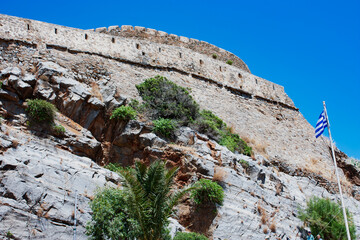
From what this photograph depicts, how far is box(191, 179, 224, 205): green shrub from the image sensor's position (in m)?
14.2

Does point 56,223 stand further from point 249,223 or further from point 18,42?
point 18,42

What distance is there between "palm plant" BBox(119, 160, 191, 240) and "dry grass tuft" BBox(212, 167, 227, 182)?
3.53 metres

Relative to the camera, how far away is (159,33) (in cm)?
2727

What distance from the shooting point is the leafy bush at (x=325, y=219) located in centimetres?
1628

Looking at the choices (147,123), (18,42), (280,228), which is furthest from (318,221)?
(18,42)

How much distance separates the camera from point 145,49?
2209cm

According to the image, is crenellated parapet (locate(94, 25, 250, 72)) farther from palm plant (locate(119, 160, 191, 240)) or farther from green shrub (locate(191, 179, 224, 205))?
palm plant (locate(119, 160, 191, 240))

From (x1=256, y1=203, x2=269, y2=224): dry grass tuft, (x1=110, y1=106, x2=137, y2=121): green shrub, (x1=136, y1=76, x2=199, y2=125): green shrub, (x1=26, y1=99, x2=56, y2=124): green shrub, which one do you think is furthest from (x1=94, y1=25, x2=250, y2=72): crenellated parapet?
(x1=256, y1=203, x2=269, y2=224): dry grass tuft

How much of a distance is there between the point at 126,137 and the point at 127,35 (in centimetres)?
1175

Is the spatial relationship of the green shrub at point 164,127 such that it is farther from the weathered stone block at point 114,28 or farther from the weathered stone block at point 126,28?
the weathered stone block at point 126,28

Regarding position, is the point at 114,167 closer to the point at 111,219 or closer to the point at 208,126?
the point at 111,219

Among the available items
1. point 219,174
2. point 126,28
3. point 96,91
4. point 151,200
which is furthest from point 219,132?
point 126,28

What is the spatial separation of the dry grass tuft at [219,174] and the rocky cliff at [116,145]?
0.06m

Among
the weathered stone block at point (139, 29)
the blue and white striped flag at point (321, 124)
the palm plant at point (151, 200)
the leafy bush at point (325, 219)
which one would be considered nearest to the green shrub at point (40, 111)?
the palm plant at point (151, 200)
